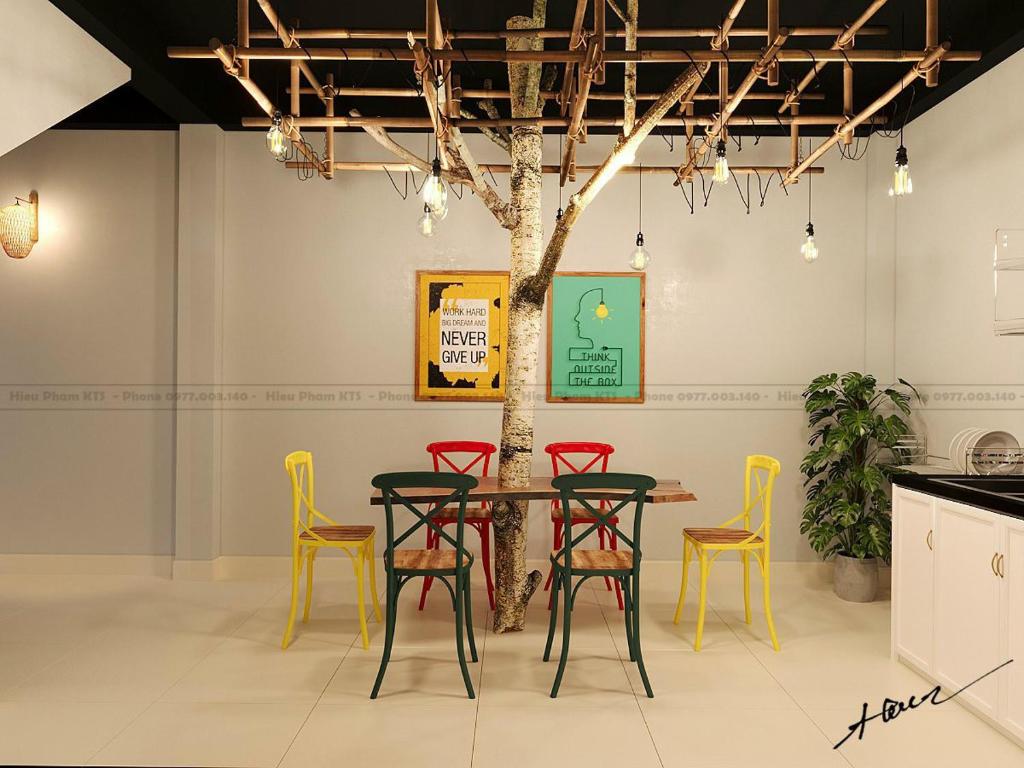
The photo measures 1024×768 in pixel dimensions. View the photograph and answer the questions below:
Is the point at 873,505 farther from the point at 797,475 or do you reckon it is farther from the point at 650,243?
the point at 650,243

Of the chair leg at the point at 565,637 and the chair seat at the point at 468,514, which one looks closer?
the chair leg at the point at 565,637

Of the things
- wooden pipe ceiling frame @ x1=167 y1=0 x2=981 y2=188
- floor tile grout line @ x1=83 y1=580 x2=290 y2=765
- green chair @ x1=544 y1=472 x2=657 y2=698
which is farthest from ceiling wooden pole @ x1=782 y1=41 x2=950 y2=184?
floor tile grout line @ x1=83 y1=580 x2=290 y2=765

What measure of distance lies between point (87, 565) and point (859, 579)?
534cm

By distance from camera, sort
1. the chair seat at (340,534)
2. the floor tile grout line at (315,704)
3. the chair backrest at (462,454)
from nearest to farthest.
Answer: the floor tile grout line at (315,704) < the chair seat at (340,534) < the chair backrest at (462,454)

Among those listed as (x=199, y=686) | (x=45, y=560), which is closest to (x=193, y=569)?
(x=45, y=560)

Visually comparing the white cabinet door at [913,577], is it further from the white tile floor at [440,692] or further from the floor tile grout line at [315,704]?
the floor tile grout line at [315,704]

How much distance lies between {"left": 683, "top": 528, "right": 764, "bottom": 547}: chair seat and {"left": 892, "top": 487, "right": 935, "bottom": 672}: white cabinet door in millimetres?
677

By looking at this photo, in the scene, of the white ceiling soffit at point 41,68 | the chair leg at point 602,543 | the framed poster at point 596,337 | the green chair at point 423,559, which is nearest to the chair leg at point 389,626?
the green chair at point 423,559

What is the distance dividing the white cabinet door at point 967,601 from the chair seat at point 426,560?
6.95 ft

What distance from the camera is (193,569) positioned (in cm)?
552

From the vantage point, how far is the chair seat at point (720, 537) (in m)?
4.19

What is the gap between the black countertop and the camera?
305 centimetres

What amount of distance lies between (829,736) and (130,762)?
2.66m
